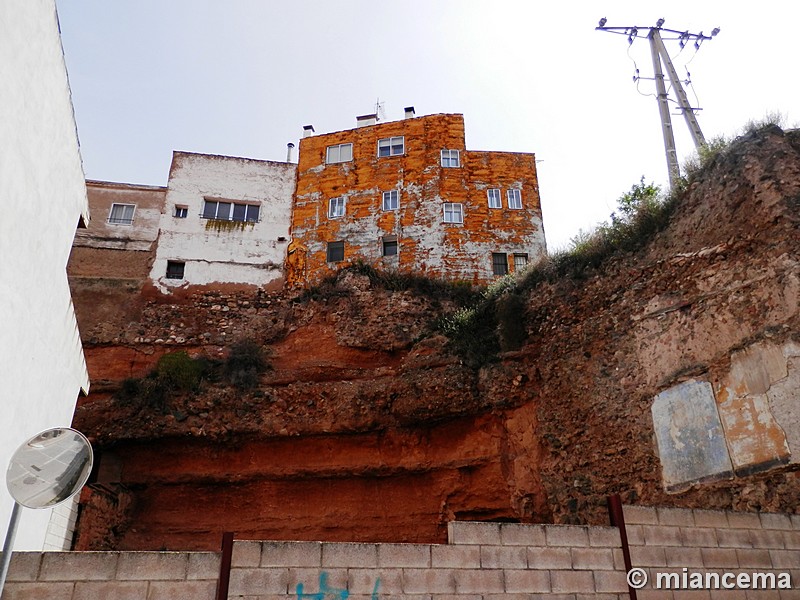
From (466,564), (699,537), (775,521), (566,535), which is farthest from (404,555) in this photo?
(775,521)

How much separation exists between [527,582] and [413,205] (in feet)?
69.9

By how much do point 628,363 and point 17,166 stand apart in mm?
11470

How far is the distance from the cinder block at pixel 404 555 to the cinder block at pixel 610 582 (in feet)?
6.29

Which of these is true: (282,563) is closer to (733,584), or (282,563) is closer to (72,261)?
(733,584)

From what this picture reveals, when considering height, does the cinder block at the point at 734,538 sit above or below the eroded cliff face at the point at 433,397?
below

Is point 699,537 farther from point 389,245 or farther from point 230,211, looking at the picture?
point 230,211

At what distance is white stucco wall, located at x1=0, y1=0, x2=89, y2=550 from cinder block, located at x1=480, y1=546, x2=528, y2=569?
6.52 meters

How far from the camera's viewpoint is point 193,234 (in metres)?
25.4

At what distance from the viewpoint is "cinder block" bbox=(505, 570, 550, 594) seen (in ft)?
21.6

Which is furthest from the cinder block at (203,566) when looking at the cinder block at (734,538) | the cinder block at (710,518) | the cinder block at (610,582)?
the cinder block at (734,538)

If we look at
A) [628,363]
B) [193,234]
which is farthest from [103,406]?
[628,363]

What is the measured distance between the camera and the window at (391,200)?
27.0 m

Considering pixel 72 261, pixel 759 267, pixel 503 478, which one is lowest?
pixel 503 478

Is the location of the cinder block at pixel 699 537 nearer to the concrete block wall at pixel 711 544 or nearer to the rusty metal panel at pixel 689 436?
the concrete block wall at pixel 711 544
